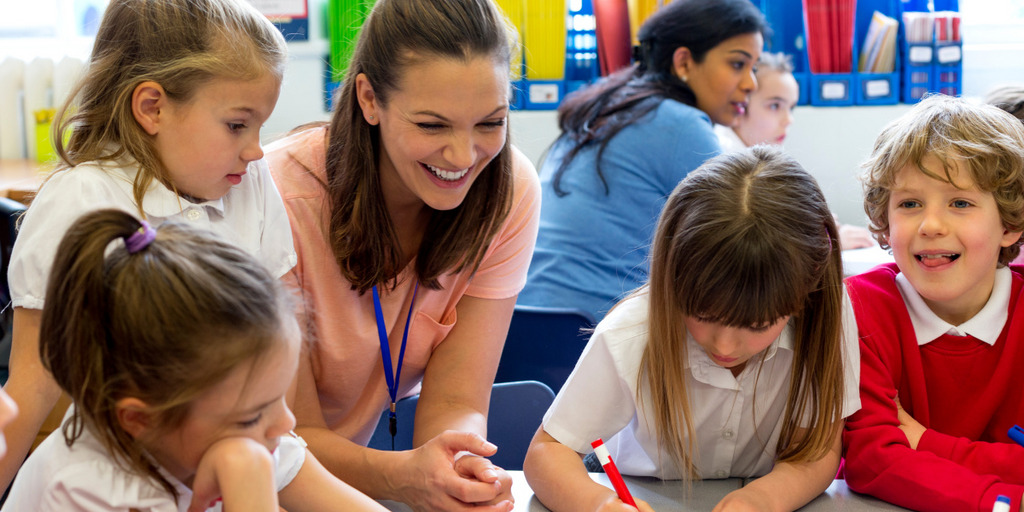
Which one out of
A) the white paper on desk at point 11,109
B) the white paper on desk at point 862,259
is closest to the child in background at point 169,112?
the white paper on desk at point 862,259

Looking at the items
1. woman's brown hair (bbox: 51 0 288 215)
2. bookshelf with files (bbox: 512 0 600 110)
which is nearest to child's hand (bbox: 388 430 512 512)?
woman's brown hair (bbox: 51 0 288 215)

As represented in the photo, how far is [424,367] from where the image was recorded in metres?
1.47

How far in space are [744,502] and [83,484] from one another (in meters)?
0.70

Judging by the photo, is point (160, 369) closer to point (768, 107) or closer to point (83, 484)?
point (83, 484)

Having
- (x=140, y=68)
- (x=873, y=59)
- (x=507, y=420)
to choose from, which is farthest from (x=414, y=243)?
(x=873, y=59)

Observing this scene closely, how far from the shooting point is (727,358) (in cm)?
113

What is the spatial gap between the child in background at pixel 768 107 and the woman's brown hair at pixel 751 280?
5.83ft

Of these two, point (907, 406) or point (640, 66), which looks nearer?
point (907, 406)

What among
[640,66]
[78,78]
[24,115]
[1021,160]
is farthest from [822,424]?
[24,115]

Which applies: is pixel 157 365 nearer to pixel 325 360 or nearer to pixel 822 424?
pixel 325 360

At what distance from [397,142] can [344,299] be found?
0.27 metres

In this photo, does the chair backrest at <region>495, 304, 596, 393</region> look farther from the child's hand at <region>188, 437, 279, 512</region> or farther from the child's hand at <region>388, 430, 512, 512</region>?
the child's hand at <region>188, 437, 279, 512</region>

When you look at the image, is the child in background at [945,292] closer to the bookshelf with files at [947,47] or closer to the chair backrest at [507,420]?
the chair backrest at [507,420]

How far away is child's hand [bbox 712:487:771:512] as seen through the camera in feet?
3.35
